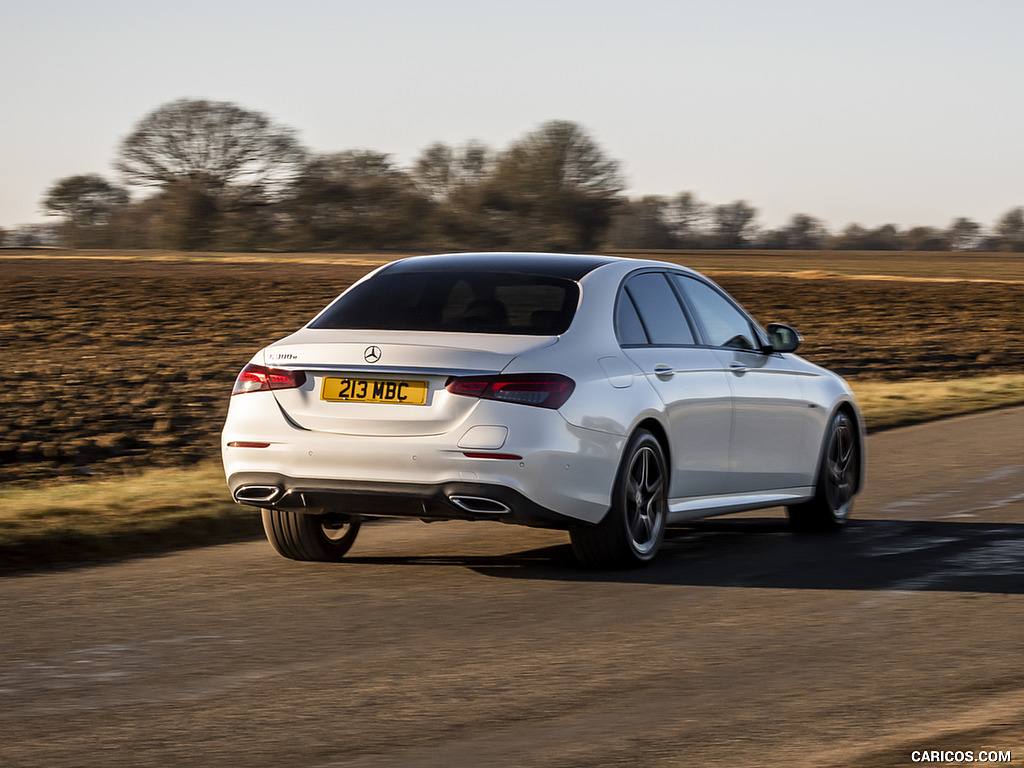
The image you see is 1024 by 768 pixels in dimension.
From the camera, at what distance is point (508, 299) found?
793 cm

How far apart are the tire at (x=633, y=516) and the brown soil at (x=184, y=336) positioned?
553 cm

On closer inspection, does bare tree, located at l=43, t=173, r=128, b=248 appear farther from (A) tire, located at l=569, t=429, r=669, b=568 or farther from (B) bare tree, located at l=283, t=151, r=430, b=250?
(A) tire, located at l=569, t=429, r=669, b=568

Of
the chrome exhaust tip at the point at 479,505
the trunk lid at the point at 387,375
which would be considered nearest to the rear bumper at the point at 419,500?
the chrome exhaust tip at the point at 479,505

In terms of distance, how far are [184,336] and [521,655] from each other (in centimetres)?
2375

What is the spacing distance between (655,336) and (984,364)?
828 inches

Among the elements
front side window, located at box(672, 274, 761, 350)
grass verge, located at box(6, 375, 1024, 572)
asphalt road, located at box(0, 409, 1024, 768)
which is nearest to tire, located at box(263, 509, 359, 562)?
asphalt road, located at box(0, 409, 1024, 768)

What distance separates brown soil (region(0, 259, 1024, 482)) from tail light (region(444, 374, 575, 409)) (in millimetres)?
5640

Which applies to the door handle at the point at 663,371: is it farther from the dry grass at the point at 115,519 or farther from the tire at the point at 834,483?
the dry grass at the point at 115,519

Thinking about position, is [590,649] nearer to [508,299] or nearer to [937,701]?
[937,701]

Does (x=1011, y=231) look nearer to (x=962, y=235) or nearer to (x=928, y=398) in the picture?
(x=962, y=235)

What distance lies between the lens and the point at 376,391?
A: 730 cm

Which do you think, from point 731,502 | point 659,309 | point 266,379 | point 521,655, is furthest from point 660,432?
point 521,655

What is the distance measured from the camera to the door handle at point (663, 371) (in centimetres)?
808

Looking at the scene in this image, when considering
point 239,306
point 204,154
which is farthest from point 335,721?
point 204,154
